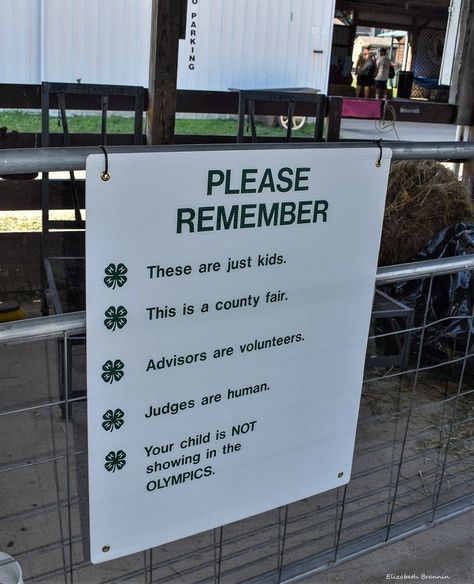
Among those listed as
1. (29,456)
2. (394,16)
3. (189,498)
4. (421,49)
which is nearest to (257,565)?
(189,498)

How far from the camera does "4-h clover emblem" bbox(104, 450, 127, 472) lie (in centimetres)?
179

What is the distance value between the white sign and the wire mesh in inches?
5.9

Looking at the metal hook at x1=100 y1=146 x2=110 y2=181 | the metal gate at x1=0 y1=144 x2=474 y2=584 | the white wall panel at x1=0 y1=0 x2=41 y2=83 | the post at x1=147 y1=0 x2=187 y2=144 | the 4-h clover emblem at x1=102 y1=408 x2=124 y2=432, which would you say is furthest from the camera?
the white wall panel at x1=0 y1=0 x2=41 y2=83

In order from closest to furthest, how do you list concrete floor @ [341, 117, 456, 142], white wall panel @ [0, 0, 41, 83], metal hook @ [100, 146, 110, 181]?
metal hook @ [100, 146, 110, 181], white wall panel @ [0, 0, 41, 83], concrete floor @ [341, 117, 456, 142]

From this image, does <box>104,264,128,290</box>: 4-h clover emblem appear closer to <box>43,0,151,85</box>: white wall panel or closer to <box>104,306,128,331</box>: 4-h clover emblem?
<box>104,306,128,331</box>: 4-h clover emblem

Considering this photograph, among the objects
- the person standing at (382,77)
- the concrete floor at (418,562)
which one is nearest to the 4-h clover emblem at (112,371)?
the concrete floor at (418,562)

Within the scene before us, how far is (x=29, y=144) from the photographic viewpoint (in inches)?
209

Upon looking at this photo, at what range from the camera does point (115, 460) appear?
180 cm

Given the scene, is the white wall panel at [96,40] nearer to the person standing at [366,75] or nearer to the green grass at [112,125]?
the green grass at [112,125]

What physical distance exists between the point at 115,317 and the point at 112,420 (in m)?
0.26

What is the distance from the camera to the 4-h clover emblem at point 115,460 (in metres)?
1.79

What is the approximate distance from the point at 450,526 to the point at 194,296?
167 centimetres

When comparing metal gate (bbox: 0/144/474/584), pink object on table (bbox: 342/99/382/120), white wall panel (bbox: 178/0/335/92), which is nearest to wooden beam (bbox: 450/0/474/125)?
pink object on table (bbox: 342/99/382/120)

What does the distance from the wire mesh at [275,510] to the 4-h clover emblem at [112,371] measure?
0.11 metres
